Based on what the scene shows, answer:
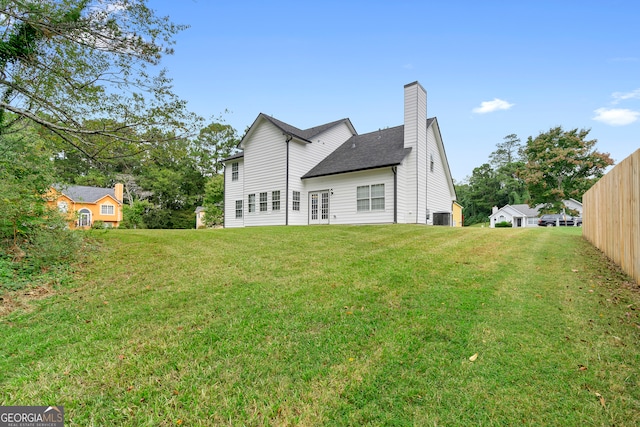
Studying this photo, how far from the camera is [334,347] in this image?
300cm

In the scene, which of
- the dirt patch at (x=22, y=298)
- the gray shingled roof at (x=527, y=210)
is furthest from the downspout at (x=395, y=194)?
the gray shingled roof at (x=527, y=210)

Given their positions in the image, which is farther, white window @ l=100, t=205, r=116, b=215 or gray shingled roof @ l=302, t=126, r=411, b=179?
white window @ l=100, t=205, r=116, b=215

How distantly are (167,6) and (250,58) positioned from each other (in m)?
6.46

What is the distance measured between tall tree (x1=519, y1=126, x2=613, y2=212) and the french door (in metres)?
25.6

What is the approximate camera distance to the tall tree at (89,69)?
20.6ft

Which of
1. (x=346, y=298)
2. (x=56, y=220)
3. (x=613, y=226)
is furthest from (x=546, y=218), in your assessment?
(x=56, y=220)

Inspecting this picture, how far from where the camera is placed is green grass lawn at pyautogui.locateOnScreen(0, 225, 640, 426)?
7.16 ft

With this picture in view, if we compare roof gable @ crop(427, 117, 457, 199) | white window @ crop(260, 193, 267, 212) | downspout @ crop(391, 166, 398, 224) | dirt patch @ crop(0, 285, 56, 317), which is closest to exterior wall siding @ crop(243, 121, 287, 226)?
white window @ crop(260, 193, 267, 212)

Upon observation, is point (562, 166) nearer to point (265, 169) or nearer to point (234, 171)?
point (265, 169)

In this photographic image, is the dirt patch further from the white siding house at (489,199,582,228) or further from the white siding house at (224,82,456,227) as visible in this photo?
the white siding house at (489,199,582,228)

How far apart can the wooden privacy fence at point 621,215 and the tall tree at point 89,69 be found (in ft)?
29.5

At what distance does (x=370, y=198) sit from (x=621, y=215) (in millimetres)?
9810

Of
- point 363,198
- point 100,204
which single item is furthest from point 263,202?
point 100,204

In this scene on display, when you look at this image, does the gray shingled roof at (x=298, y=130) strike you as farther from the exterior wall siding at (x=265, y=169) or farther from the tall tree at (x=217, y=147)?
the tall tree at (x=217, y=147)
